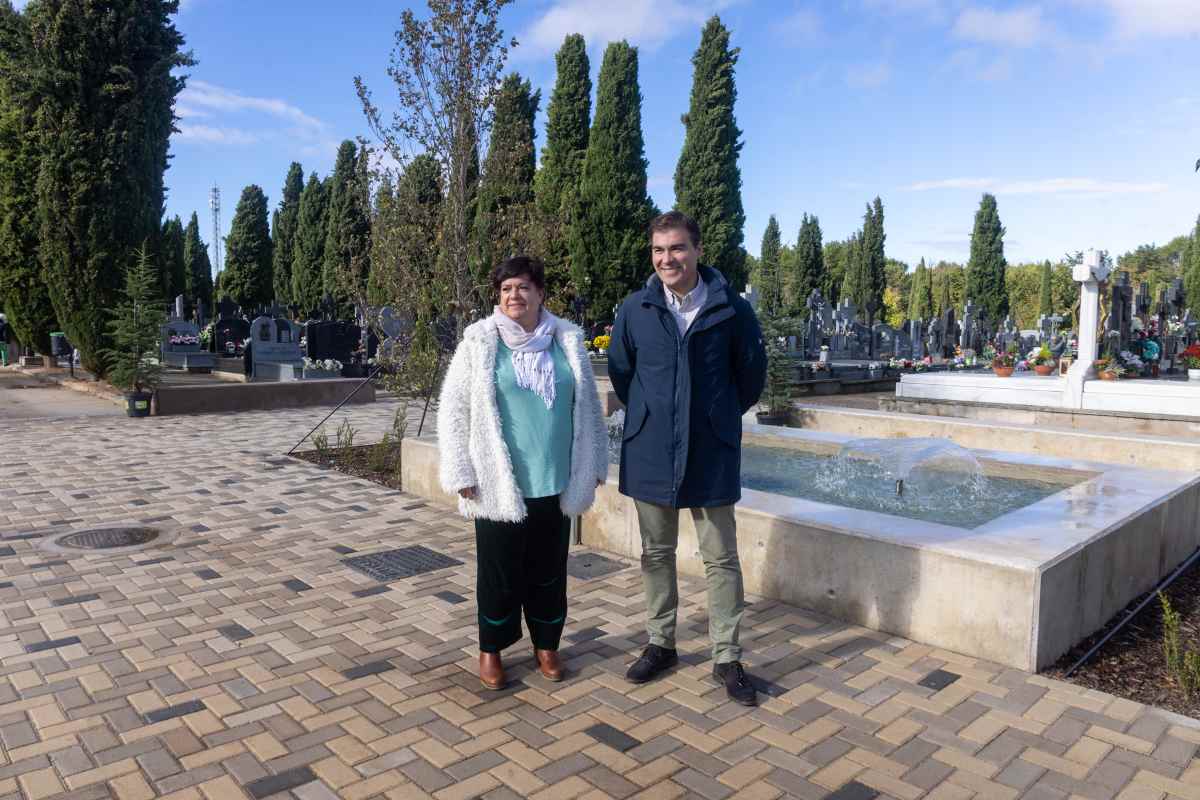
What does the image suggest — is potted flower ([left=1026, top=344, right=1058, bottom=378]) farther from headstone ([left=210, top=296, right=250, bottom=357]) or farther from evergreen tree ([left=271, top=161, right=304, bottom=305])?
evergreen tree ([left=271, top=161, right=304, bottom=305])

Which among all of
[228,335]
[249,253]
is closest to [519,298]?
[228,335]

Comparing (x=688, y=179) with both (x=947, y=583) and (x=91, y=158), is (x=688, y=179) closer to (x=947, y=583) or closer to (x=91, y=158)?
(x=91, y=158)

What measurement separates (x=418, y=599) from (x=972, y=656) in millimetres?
2815

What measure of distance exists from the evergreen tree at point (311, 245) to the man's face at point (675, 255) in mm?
41837

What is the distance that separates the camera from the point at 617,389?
11.7 ft

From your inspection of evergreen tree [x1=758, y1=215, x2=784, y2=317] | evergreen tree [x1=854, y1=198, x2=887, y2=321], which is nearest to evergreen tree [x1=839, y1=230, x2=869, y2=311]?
evergreen tree [x1=854, y1=198, x2=887, y2=321]

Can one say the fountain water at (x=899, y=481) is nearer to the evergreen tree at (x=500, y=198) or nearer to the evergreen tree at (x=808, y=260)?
the evergreen tree at (x=500, y=198)

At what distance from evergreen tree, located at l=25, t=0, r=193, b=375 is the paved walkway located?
12884 millimetres

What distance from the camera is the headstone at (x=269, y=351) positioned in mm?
17469

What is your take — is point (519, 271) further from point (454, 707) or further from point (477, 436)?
point (454, 707)

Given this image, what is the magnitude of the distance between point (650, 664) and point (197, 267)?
56017 millimetres

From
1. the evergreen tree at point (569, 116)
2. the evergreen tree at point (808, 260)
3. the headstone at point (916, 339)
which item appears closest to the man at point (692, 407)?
the headstone at point (916, 339)

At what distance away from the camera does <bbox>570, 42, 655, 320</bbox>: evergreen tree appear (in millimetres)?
30625

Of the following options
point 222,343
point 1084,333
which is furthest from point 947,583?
point 222,343
